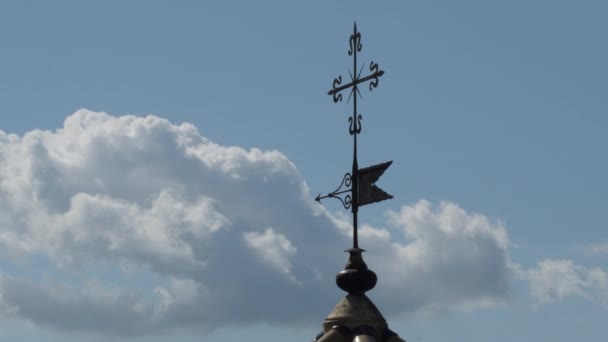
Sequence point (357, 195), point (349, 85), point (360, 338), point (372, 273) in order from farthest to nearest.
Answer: point (349, 85) < point (357, 195) < point (372, 273) < point (360, 338)

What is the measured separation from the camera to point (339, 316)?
790 cm

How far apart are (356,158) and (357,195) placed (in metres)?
0.48

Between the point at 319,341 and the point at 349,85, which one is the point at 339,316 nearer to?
the point at 319,341

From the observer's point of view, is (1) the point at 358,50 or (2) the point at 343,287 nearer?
(2) the point at 343,287

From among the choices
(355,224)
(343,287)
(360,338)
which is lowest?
(360,338)

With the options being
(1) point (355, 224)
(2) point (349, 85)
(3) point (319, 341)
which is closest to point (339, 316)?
(3) point (319, 341)

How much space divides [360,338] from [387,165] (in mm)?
1973

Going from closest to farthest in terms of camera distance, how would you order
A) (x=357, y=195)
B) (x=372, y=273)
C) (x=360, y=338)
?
(x=360, y=338)
(x=372, y=273)
(x=357, y=195)

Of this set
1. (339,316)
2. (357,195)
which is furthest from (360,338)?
(357,195)

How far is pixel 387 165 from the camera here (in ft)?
28.0

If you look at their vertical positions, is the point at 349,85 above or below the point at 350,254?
above

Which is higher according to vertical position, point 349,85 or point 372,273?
point 349,85

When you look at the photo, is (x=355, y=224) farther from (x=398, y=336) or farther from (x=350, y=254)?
(x=398, y=336)

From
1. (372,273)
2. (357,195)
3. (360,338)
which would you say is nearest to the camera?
(360,338)
